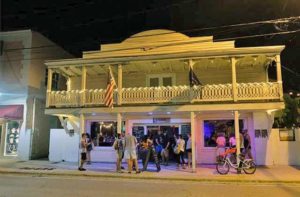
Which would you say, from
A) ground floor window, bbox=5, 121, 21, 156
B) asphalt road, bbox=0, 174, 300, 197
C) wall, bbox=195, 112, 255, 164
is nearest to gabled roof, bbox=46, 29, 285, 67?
wall, bbox=195, 112, 255, 164

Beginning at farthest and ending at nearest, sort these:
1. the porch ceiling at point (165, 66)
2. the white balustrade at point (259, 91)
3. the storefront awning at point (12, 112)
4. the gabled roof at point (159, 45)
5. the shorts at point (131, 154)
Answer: the storefront awning at point (12, 112)
the gabled roof at point (159, 45)
the porch ceiling at point (165, 66)
the white balustrade at point (259, 91)
the shorts at point (131, 154)

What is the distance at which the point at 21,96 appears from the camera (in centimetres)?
2119

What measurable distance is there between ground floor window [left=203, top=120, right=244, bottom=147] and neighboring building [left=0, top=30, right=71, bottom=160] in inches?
461

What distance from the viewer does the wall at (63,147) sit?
64.4ft

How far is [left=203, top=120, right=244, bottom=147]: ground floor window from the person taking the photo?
59.6 ft

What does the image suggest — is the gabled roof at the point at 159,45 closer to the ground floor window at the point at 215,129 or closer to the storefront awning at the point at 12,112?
the ground floor window at the point at 215,129

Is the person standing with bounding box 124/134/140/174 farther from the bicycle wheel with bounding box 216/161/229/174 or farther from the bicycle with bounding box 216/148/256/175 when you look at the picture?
the bicycle with bounding box 216/148/256/175

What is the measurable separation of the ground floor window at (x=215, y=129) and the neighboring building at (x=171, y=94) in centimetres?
6

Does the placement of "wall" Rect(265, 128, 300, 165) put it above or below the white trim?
below

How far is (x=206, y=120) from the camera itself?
18.5 metres

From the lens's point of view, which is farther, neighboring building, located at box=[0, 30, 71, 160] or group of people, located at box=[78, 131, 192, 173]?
neighboring building, located at box=[0, 30, 71, 160]

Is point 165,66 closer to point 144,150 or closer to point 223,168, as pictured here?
point 144,150

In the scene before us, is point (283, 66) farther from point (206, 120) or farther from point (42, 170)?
point (42, 170)

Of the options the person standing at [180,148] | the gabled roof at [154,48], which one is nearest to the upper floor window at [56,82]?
the gabled roof at [154,48]
